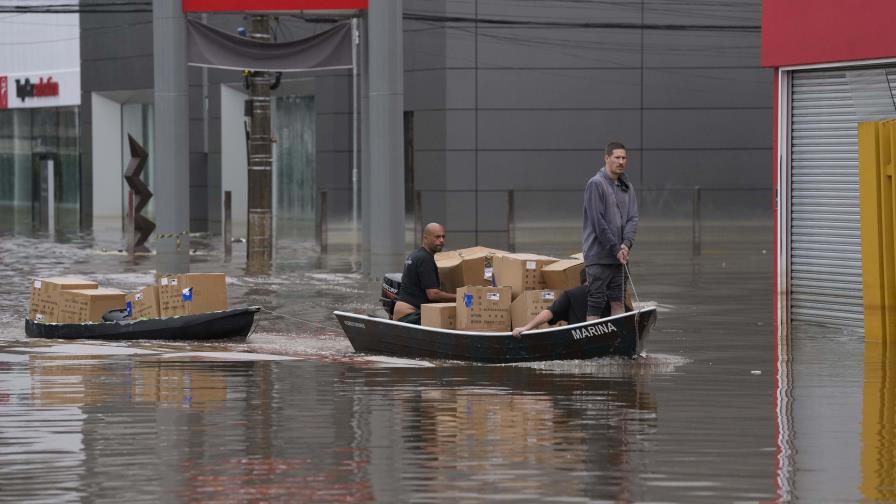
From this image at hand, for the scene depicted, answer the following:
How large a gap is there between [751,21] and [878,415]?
80.3 feet

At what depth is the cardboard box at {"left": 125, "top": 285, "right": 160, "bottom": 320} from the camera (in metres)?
18.2

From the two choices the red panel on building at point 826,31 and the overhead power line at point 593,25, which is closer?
the red panel on building at point 826,31

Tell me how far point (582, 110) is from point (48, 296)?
18.8m

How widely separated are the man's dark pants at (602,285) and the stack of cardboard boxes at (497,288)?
521mm

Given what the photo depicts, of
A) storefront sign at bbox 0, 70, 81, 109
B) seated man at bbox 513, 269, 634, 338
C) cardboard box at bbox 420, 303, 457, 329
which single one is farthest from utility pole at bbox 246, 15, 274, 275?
storefront sign at bbox 0, 70, 81, 109

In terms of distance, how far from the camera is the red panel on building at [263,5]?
25.3 meters

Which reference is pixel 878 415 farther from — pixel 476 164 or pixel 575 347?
pixel 476 164

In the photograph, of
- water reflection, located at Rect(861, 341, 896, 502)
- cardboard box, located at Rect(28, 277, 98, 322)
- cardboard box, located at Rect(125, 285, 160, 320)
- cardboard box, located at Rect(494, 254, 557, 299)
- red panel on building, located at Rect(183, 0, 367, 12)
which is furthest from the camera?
red panel on building, located at Rect(183, 0, 367, 12)

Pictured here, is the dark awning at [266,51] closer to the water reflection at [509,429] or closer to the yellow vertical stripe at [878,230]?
the yellow vertical stripe at [878,230]

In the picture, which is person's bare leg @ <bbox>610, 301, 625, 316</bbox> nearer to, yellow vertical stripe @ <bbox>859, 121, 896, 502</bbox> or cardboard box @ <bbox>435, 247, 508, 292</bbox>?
cardboard box @ <bbox>435, 247, 508, 292</bbox>

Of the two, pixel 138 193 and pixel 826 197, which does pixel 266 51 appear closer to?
pixel 138 193

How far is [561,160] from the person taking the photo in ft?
117

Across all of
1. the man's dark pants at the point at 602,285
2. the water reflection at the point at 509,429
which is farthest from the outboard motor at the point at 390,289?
the man's dark pants at the point at 602,285

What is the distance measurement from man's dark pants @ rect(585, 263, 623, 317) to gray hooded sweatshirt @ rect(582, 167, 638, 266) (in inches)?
2.7
